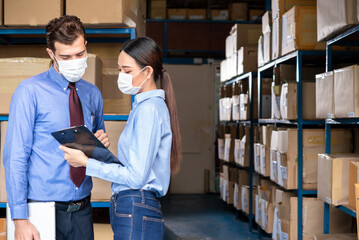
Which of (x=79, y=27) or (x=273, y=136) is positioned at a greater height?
(x=79, y=27)

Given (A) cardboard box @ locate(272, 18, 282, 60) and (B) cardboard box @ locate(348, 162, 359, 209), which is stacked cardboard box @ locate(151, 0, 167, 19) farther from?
(B) cardboard box @ locate(348, 162, 359, 209)

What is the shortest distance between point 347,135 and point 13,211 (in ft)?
8.29

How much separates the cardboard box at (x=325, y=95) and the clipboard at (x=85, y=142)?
1633 millimetres

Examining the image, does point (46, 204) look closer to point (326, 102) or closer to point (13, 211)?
point (13, 211)

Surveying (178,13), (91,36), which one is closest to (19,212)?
(91,36)

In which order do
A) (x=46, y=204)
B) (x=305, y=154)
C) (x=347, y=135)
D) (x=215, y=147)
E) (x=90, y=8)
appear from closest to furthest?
(x=46, y=204) < (x=90, y=8) < (x=347, y=135) < (x=305, y=154) < (x=215, y=147)

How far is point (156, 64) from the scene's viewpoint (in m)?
1.86

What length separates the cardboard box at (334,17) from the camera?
2553 mm

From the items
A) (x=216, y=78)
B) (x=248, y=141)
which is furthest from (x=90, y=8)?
(x=216, y=78)

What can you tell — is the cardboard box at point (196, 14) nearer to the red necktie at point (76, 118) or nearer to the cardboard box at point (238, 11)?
the cardboard box at point (238, 11)

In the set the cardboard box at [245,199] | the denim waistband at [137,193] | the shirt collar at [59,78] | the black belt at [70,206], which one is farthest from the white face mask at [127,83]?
the cardboard box at [245,199]

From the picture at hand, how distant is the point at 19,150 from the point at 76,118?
304 mm

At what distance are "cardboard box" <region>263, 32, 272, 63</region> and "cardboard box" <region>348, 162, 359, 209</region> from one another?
1999mm

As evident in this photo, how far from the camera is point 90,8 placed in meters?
2.70
